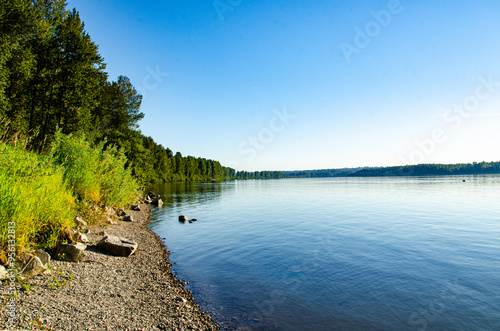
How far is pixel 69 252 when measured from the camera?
433 inches

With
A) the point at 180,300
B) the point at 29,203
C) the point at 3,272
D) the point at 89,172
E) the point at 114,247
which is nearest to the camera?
the point at 3,272

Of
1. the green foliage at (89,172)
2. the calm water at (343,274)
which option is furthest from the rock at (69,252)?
the green foliage at (89,172)

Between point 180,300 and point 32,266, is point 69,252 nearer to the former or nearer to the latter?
point 32,266

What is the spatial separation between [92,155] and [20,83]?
22.0 m

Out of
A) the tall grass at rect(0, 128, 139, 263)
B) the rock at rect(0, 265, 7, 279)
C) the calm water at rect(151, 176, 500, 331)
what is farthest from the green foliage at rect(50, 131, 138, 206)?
the rock at rect(0, 265, 7, 279)

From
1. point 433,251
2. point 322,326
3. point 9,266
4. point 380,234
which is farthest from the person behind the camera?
point 380,234

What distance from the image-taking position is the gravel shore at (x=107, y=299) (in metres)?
7.08

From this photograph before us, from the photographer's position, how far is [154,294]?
9.92 metres

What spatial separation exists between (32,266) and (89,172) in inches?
509

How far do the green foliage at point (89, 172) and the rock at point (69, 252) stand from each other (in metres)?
7.07

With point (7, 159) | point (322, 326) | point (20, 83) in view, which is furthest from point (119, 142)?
point (322, 326)

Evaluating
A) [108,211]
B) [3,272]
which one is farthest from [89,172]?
[3,272]

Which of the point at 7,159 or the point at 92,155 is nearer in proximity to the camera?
the point at 7,159

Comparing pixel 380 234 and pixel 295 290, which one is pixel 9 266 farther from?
pixel 380 234
